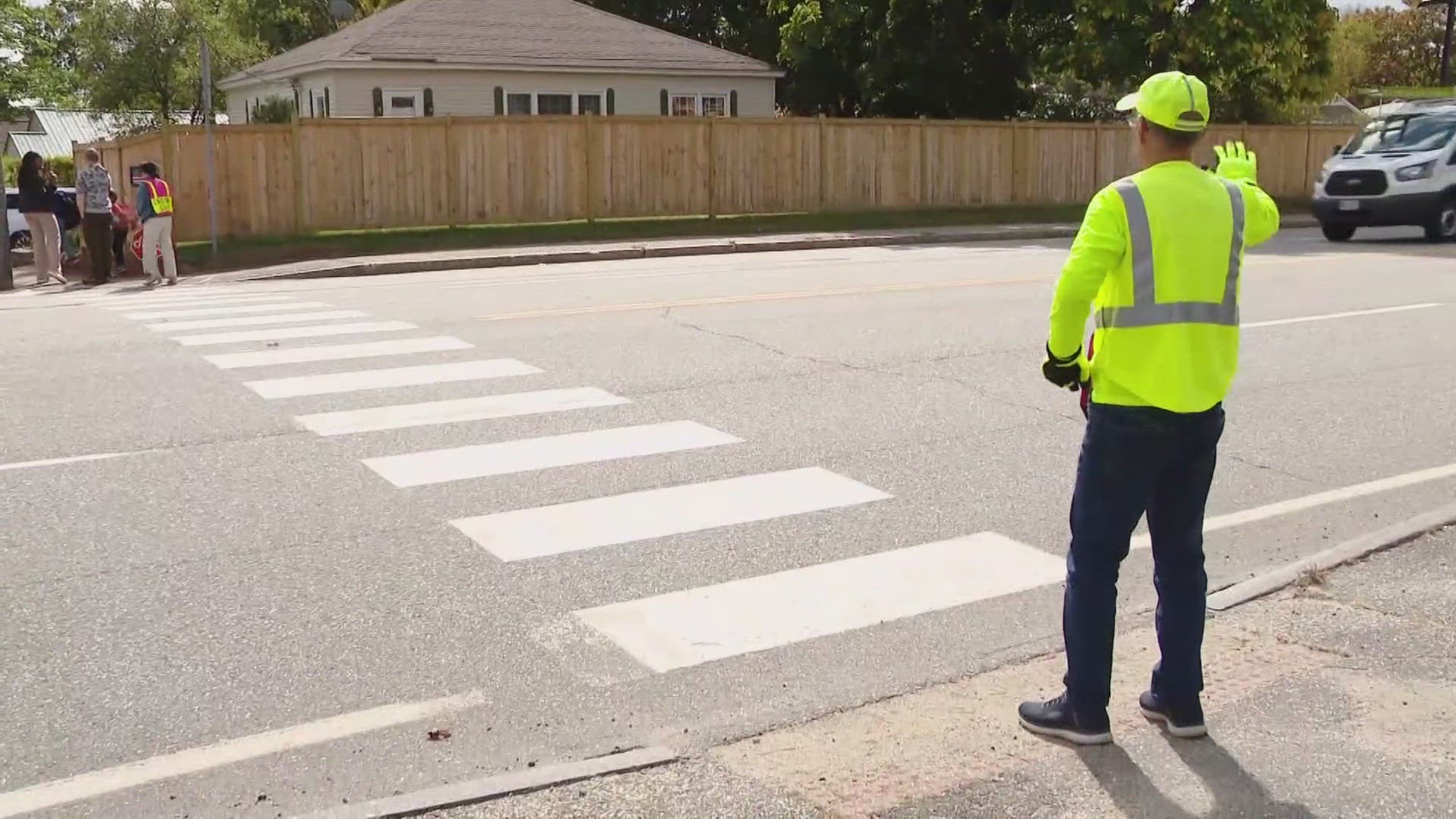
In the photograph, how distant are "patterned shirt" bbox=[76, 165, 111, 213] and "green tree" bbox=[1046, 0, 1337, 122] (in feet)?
71.4

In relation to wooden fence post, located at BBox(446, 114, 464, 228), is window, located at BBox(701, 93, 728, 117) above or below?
above

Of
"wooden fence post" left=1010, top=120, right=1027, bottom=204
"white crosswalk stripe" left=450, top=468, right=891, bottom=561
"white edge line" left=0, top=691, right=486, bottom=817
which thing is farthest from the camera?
"wooden fence post" left=1010, top=120, right=1027, bottom=204

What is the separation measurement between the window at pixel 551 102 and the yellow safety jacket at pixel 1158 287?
2933 centimetres

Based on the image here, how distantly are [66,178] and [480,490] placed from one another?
49706mm

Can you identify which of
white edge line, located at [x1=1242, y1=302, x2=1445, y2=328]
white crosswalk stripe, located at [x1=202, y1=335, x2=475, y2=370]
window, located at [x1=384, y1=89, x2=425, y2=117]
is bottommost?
white edge line, located at [x1=1242, y1=302, x2=1445, y2=328]

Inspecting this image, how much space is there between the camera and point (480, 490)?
23.9ft

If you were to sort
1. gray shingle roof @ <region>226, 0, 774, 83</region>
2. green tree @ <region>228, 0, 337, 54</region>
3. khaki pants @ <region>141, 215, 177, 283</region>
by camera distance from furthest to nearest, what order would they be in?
green tree @ <region>228, 0, 337, 54</region> → gray shingle roof @ <region>226, 0, 774, 83</region> → khaki pants @ <region>141, 215, 177, 283</region>

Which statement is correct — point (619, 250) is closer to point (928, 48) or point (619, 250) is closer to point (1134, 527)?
point (928, 48)

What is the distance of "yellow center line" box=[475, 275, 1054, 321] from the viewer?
13516 millimetres

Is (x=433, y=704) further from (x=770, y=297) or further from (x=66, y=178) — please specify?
(x=66, y=178)

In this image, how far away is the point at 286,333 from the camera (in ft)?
41.2

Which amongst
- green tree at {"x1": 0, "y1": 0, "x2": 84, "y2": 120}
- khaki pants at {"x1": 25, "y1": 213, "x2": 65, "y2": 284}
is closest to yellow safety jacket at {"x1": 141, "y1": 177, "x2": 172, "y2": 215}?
khaki pants at {"x1": 25, "y1": 213, "x2": 65, "y2": 284}

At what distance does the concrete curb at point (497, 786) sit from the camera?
393 centimetres

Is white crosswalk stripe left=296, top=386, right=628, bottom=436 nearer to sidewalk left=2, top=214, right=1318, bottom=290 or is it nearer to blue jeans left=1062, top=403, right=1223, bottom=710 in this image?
blue jeans left=1062, top=403, right=1223, bottom=710
